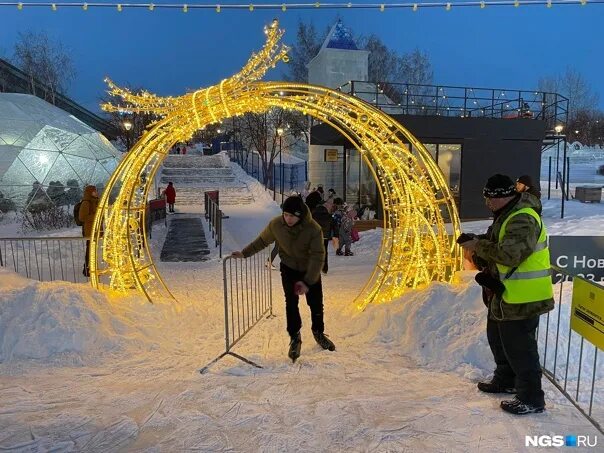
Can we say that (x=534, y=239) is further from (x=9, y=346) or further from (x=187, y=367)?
(x=9, y=346)

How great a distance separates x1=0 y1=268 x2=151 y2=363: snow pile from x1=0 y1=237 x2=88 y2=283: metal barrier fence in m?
3.92

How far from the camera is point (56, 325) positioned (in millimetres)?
5520

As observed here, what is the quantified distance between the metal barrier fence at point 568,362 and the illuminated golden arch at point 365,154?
7.80 ft

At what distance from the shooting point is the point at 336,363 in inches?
200

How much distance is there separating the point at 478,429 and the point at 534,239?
137 cm

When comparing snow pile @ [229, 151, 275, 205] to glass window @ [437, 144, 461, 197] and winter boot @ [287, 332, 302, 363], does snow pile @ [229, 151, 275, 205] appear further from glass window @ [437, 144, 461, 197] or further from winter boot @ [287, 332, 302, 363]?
winter boot @ [287, 332, 302, 363]

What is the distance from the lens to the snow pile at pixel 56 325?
5250mm

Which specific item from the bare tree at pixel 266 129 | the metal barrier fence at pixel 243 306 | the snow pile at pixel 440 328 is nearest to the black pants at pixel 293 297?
the metal barrier fence at pixel 243 306

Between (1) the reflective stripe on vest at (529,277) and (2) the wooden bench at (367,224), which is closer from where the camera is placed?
(1) the reflective stripe on vest at (529,277)

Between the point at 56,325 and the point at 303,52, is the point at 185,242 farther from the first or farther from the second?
the point at 303,52

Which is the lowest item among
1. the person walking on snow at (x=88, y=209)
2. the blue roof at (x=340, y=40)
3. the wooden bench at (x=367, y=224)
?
the wooden bench at (x=367, y=224)

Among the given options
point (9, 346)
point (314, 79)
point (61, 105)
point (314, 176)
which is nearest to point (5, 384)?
point (9, 346)

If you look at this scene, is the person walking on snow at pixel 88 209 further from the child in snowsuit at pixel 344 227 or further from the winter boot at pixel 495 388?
the winter boot at pixel 495 388

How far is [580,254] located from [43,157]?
20217 millimetres
